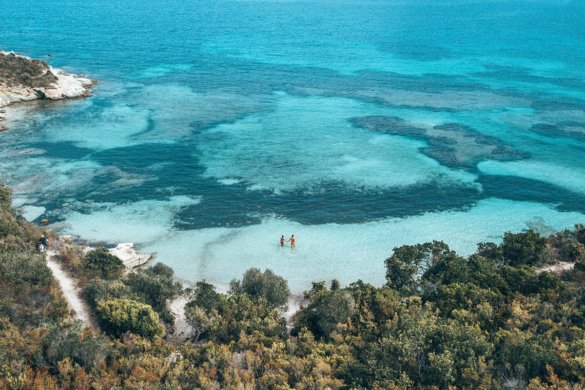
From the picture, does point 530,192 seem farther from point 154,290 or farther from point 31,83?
point 31,83

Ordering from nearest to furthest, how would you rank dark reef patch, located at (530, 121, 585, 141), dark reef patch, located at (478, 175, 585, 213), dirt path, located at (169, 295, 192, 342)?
dirt path, located at (169, 295, 192, 342) < dark reef patch, located at (478, 175, 585, 213) < dark reef patch, located at (530, 121, 585, 141)

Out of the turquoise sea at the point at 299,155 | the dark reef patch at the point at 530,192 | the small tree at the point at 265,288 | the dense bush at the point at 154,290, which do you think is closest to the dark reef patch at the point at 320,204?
the turquoise sea at the point at 299,155

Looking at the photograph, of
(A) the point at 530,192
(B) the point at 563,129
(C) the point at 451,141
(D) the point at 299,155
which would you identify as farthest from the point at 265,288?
(B) the point at 563,129

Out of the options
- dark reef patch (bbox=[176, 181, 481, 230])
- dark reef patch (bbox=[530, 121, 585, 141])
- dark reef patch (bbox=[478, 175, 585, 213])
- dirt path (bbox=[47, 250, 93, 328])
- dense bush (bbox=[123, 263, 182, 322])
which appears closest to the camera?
dirt path (bbox=[47, 250, 93, 328])

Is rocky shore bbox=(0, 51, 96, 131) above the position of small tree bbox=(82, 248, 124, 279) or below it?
above

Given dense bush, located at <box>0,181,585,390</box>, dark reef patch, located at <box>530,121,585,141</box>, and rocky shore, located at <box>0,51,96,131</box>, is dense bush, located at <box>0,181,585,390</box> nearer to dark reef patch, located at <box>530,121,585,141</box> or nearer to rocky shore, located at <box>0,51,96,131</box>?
dark reef patch, located at <box>530,121,585,141</box>

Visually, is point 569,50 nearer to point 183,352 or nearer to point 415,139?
point 415,139

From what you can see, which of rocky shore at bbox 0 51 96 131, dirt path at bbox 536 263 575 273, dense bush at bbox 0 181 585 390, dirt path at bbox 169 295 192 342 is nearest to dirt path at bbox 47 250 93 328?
dense bush at bbox 0 181 585 390
